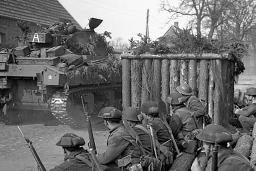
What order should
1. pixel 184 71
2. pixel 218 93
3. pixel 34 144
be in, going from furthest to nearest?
1. pixel 34 144
2. pixel 184 71
3. pixel 218 93

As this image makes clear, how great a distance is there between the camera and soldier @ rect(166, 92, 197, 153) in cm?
556

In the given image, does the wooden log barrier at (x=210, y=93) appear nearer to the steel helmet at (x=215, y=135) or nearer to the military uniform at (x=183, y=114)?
the military uniform at (x=183, y=114)

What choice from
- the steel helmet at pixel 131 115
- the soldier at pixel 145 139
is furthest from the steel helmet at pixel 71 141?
the steel helmet at pixel 131 115

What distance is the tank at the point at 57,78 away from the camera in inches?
479

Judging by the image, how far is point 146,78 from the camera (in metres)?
9.00

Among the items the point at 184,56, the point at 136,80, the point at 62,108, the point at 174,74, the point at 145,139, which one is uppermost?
the point at 184,56

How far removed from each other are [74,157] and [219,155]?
1.60 metres

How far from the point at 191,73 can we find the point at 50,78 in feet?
15.5

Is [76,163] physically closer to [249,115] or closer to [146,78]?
[249,115]

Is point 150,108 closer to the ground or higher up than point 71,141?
higher up

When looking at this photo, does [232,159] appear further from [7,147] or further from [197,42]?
[7,147]

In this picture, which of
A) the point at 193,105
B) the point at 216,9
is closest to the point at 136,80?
the point at 193,105

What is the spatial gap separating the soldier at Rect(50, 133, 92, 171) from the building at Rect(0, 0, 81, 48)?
17687 mm

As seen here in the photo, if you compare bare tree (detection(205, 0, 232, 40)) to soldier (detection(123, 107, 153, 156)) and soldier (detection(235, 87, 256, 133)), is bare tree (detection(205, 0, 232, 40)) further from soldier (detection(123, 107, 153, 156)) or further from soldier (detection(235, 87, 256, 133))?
soldier (detection(123, 107, 153, 156))
